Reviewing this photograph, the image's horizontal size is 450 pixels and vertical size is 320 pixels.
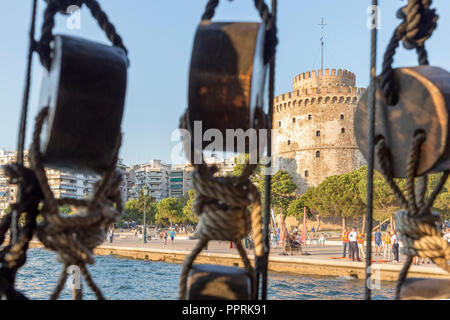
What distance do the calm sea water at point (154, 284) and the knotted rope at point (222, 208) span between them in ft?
31.8

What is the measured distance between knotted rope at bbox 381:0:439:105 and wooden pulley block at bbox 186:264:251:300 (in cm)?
55

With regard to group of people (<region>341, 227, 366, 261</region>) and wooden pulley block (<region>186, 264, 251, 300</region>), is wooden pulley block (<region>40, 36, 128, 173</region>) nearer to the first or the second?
wooden pulley block (<region>186, 264, 251, 300</region>)

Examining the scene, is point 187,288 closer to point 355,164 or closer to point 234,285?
point 234,285

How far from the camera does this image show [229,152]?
3.34ft

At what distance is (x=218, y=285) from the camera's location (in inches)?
34.1

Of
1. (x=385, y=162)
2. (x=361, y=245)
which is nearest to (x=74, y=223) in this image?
(x=385, y=162)

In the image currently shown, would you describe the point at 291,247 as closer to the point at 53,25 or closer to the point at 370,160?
the point at 370,160

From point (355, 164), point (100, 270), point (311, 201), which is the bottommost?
point (100, 270)

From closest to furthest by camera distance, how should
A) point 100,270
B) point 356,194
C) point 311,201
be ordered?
1. point 100,270
2. point 356,194
3. point 311,201

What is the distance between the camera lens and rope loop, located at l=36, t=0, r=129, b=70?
0.88 m
